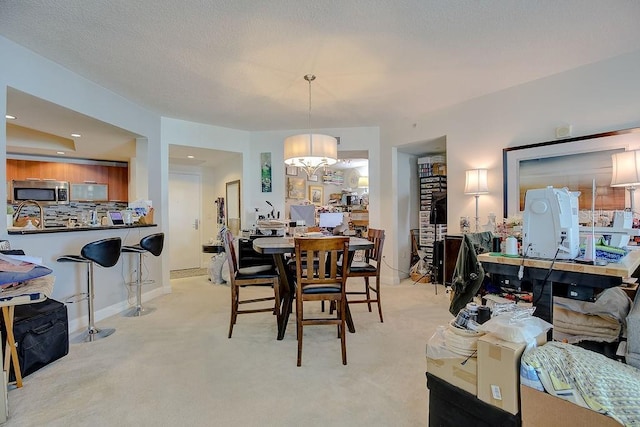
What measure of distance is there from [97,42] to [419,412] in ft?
11.2

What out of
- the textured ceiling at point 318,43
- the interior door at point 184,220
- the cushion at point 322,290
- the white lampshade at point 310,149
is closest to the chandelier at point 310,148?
the white lampshade at point 310,149

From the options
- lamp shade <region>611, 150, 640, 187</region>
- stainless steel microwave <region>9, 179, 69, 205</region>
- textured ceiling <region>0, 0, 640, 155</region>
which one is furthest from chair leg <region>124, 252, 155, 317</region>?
lamp shade <region>611, 150, 640, 187</region>

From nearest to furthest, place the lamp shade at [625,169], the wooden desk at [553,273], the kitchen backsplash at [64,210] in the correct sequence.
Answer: the wooden desk at [553,273] → the lamp shade at [625,169] → the kitchen backsplash at [64,210]

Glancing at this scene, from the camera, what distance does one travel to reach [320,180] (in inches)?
288

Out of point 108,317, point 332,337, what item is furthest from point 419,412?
point 108,317

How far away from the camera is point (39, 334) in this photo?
2.17m

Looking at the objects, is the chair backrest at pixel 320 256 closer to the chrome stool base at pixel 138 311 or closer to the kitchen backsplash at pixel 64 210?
the chrome stool base at pixel 138 311

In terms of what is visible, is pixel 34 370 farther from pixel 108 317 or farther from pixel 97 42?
pixel 97 42

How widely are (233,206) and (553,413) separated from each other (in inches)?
199

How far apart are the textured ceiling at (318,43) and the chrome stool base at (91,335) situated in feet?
7.96

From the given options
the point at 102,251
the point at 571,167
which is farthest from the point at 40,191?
the point at 571,167

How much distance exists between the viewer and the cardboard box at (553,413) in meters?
1.04

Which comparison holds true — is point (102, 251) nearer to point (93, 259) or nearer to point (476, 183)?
point (93, 259)

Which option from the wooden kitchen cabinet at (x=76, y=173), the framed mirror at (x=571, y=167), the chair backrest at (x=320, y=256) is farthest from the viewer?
the wooden kitchen cabinet at (x=76, y=173)
